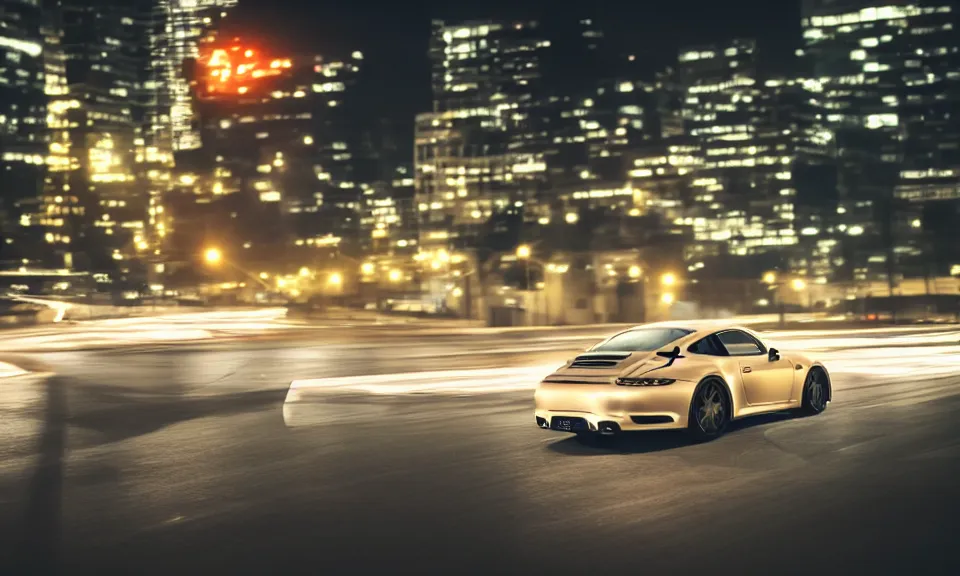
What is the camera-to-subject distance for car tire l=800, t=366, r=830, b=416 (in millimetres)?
13531

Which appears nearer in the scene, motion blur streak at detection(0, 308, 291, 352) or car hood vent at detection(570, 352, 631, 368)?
car hood vent at detection(570, 352, 631, 368)

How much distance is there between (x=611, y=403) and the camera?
1101 centimetres

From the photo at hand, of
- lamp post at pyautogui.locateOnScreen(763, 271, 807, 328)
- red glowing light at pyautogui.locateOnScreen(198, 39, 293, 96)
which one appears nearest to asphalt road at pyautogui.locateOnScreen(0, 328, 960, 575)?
red glowing light at pyautogui.locateOnScreen(198, 39, 293, 96)

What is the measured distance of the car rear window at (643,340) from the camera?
12.1 metres

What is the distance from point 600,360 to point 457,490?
302 centimetres

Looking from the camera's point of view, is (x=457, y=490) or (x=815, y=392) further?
(x=815, y=392)

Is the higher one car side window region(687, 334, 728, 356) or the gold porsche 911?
car side window region(687, 334, 728, 356)

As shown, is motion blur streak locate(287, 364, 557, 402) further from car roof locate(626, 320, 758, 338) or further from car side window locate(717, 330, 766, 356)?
car roof locate(626, 320, 758, 338)

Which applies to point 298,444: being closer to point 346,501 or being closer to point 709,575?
point 346,501

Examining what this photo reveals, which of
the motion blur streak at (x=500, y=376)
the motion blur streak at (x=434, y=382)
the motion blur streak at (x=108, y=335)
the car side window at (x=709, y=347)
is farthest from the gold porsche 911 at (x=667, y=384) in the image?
the motion blur streak at (x=108, y=335)

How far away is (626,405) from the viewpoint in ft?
36.0

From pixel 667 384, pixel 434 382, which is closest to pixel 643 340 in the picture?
pixel 667 384

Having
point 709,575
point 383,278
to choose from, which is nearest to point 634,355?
point 709,575

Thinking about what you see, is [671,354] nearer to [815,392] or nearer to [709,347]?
[709,347]
